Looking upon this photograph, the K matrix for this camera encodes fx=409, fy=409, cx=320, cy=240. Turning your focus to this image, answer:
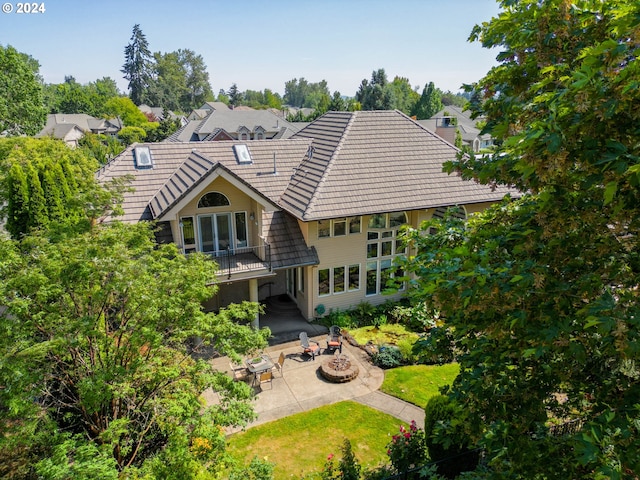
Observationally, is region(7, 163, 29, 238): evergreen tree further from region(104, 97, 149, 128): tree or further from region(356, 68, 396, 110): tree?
region(104, 97, 149, 128): tree

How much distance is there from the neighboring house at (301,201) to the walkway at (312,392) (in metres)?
3.27

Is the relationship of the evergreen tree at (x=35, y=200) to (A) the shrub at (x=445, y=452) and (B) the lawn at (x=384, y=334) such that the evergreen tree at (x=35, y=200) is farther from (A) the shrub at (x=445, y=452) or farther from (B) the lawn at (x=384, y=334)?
(A) the shrub at (x=445, y=452)

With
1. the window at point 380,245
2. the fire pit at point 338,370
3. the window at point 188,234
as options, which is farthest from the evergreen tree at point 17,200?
the window at point 380,245

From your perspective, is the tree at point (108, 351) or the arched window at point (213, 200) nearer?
the tree at point (108, 351)

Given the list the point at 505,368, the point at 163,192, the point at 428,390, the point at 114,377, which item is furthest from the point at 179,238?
the point at 505,368

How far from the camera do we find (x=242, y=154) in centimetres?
2094

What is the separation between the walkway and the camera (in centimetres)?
1373

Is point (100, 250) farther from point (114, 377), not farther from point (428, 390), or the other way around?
point (428, 390)

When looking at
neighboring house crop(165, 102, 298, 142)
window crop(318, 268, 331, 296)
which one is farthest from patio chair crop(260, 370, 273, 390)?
neighboring house crop(165, 102, 298, 142)

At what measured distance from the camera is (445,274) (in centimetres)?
595

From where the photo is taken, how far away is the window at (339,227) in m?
18.8

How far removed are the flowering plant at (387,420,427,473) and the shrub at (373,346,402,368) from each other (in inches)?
223

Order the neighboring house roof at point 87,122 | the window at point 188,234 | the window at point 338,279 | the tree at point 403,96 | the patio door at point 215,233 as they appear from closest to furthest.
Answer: the window at point 188,234 < the patio door at point 215,233 < the window at point 338,279 < the neighboring house roof at point 87,122 < the tree at point 403,96

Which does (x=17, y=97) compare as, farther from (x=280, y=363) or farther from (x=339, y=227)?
(x=280, y=363)
